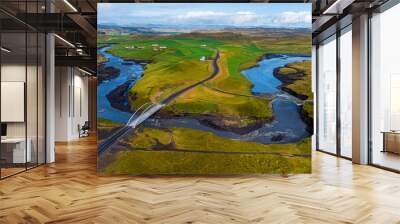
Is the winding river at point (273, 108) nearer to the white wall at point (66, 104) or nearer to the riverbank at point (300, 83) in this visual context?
the riverbank at point (300, 83)

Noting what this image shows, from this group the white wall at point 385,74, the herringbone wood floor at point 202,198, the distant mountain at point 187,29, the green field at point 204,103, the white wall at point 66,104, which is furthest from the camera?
the white wall at point 66,104

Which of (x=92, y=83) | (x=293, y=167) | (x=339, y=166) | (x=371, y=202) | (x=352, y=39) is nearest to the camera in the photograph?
(x=371, y=202)

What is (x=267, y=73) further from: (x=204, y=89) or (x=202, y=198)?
(x=202, y=198)

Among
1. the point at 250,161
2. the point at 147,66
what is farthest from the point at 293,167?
the point at 147,66

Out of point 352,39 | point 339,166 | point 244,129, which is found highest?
point 352,39

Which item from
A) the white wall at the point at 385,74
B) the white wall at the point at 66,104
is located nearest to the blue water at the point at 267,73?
the white wall at the point at 385,74

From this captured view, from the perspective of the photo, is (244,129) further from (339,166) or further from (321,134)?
(321,134)

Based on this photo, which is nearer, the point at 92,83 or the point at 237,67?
the point at 237,67

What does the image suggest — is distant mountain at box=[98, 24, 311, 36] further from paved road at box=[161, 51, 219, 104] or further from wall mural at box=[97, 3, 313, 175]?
paved road at box=[161, 51, 219, 104]
